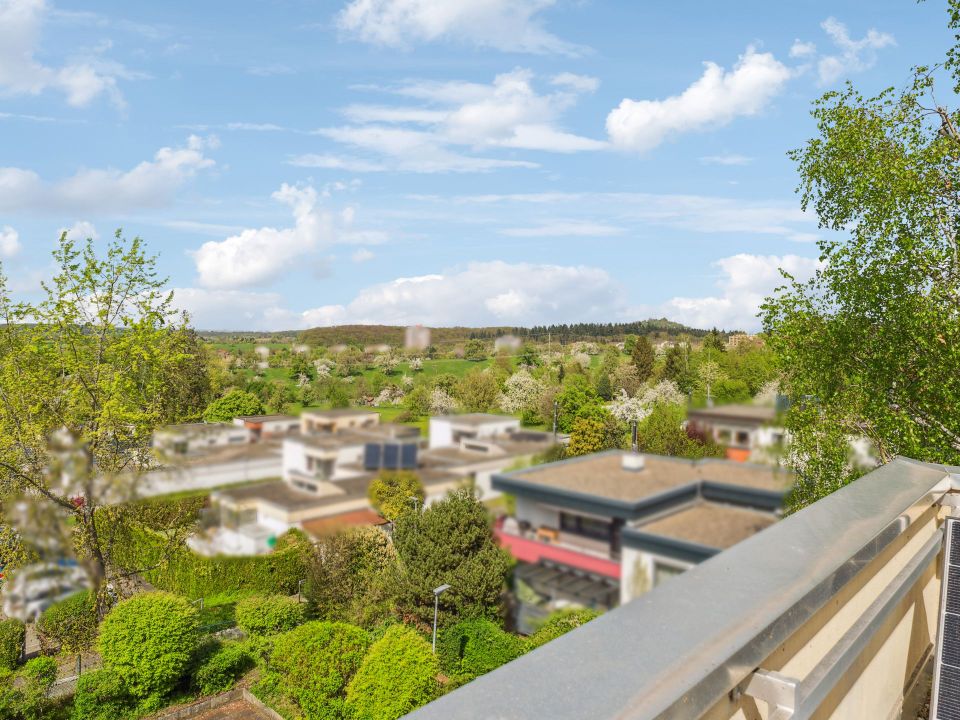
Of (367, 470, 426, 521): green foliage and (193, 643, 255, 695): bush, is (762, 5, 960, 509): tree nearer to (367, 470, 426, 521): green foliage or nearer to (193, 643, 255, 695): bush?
(367, 470, 426, 521): green foliage

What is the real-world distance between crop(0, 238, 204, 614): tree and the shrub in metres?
6.01

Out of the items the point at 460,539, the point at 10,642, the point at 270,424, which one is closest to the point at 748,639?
the point at 460,539

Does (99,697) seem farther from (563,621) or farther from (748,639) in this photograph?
(748,639)

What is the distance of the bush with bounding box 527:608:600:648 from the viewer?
3.80 ft

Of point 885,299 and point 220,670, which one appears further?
point 220,670

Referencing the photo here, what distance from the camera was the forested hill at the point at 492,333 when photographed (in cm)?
181

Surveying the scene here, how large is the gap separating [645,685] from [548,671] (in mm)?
130

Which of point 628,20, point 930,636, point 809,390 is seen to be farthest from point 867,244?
point 628,20

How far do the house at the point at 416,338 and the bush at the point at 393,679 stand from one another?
38.4 ft

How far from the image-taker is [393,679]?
40.3 feet

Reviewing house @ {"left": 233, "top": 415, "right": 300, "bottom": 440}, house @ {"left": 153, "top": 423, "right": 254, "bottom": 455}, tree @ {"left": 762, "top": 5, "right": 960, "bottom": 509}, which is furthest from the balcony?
tree @ {"left": 762, "top": 5, "right": 960, "bottom": 509}

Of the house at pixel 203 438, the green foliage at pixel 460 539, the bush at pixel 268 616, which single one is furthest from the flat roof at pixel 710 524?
the bush at pixel 268 616

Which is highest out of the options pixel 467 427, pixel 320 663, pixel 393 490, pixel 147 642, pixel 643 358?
pixel 643 358

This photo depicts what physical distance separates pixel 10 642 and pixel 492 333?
→ 771 inches
